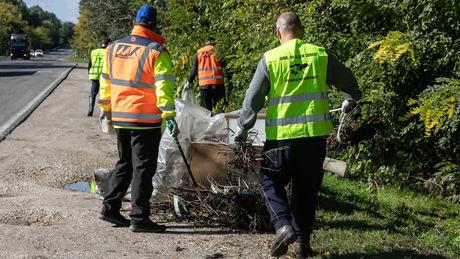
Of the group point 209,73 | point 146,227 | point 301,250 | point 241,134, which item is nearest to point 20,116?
point 209,73

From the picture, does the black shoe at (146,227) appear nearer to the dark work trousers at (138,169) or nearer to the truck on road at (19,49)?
the dark work trousers at (138,169)

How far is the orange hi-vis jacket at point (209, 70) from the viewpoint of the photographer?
9.02 m

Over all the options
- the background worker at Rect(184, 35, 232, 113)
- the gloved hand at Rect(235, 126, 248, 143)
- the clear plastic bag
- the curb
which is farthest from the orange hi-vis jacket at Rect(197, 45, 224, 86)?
the gloved hand at Rect(235, 126, 248, 143)

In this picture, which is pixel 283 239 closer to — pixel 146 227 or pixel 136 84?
pixel 146 227

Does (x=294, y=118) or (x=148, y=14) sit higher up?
(x=148, y=14)

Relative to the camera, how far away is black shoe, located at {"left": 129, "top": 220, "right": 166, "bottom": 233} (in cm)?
462

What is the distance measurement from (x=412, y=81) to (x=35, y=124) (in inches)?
302

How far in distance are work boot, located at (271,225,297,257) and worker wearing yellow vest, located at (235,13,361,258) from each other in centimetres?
6

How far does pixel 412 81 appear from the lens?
614cm

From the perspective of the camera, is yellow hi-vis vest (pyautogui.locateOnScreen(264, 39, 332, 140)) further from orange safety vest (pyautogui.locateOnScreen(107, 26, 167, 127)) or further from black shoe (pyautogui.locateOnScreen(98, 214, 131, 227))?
black shoe (pyautogui.locateOnScreen(98, 214, 131, 227))

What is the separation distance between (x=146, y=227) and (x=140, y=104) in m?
1.07

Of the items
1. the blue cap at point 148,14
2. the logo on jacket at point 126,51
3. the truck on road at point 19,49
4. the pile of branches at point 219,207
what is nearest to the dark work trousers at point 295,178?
the pile of branches at point 219,207

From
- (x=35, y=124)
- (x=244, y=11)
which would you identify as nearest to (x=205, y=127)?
(x=244, y=11)

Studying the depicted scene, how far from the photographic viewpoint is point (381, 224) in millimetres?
5148
